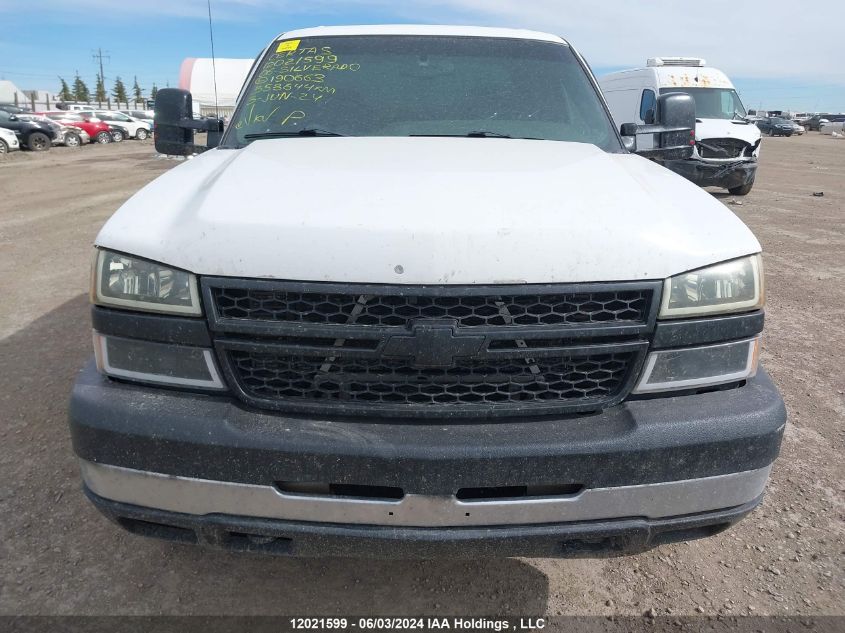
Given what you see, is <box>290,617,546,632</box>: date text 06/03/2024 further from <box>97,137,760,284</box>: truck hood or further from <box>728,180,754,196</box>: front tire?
<box>728,180,754,196</box>: front tire

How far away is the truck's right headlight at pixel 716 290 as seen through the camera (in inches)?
Result: 71.7

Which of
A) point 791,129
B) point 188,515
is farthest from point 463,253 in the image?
point 791,129

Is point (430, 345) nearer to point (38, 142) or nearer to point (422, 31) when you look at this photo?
point (422, 31)

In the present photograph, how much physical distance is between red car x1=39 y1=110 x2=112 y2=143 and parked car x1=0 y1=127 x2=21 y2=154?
26.5ft

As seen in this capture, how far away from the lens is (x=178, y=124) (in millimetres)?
3381

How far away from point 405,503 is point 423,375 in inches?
13.9

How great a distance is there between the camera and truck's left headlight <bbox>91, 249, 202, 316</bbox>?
1792 millimetres

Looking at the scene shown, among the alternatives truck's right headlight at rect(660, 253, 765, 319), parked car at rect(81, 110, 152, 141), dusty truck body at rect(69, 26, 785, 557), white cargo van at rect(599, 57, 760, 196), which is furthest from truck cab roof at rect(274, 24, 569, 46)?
parked car at rect(81, 110, 152, 141)

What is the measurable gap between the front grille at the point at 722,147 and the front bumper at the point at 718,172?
271mm

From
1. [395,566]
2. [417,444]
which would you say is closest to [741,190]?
[395,566]

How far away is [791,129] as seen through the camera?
54250 millimetres

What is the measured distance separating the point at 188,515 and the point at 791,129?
63722 mm

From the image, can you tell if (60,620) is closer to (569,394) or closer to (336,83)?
(569,394)

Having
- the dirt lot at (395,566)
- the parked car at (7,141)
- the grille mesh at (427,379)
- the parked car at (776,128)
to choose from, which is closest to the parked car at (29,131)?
the parked car at (7,141)
